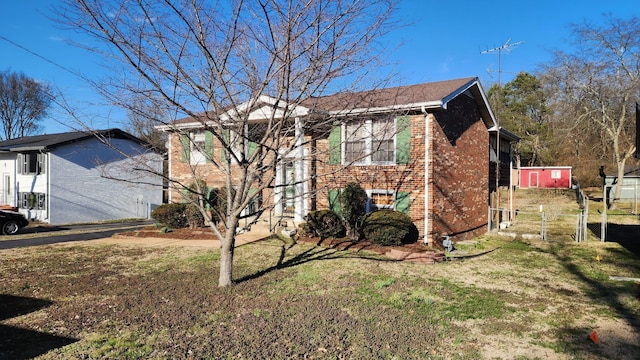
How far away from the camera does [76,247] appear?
39.7 ft

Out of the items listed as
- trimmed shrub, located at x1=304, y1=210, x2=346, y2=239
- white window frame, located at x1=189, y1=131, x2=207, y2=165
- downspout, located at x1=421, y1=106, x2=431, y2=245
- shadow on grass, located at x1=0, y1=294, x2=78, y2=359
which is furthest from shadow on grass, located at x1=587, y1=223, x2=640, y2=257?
shadow on grass, located at x1=0, y1=294, x2=78, y2=359

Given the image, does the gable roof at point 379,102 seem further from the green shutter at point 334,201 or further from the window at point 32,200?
the window at point 32,200

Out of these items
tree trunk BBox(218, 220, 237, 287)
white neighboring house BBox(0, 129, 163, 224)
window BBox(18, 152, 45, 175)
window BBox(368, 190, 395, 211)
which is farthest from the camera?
window BBox(18, 152, 45, 175)

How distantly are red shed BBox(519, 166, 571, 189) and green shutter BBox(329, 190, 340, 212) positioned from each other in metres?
32.2

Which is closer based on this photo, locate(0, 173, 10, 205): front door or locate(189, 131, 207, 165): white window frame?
locate(189, 131, 207, 165): white window frame

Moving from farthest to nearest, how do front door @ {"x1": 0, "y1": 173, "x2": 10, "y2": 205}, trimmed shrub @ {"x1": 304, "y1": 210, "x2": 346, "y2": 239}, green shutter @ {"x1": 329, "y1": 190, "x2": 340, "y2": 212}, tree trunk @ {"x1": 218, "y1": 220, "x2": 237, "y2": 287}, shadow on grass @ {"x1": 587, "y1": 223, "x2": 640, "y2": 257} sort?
front door @ {"x1": 0, "y1": 173, "x2": 10, "y2": 205} < green shutter @ {"x1": 329, "y1": 190, "x2": 340, "y2": 212} < trimmed shrub @ {"x1": 304, "y1": 210, "x2": 346, "y2": 239} < shadow on grass @ {"x1": 587, "y1": 223, "x2": 640, "y2": 257} < tree trunk @ {"x1": 218, "y1": 220, "x2": 237, "y2": 287}

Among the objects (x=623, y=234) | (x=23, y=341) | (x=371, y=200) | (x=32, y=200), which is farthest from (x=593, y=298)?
(x=32, y=200)

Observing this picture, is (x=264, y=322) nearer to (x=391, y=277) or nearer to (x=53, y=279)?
(x=391, y=277)

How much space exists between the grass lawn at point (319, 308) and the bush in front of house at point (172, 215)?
16.1 ft

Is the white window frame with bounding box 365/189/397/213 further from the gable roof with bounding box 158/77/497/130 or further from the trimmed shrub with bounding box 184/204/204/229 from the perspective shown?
the trimmed shrub with bounding box 184/204/204/229

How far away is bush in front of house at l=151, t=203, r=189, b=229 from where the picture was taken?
15.1 meters

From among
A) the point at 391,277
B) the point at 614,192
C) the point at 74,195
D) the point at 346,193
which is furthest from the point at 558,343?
the point at 614,192

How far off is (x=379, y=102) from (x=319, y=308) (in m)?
5.63

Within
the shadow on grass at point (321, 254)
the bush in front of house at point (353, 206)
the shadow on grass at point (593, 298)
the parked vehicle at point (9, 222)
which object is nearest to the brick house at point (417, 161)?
the bush in front of house at point (353, 206)
